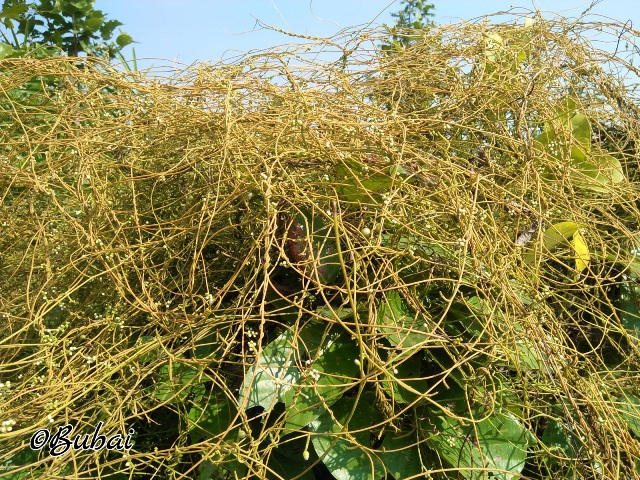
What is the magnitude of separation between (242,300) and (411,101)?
792 mm

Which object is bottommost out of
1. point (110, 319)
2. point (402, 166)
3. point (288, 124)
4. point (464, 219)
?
point (110, 319)

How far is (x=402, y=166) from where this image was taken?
1229 millimetres

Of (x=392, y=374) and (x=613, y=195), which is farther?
(x=613, y=195)

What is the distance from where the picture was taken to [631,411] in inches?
52.9

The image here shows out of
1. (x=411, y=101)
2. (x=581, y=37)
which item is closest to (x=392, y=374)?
(x=411, y=101)

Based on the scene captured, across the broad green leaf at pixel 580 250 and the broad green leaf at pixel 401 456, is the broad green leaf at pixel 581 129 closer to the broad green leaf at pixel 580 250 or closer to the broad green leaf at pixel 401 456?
the broad green leaf at pixel 580 250

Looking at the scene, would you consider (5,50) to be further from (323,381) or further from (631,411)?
(631,411)

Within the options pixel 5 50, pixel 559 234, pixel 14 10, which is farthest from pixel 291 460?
pixel 14 10

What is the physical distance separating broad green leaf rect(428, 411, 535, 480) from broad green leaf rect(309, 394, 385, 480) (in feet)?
0.37

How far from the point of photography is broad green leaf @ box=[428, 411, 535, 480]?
110 cm

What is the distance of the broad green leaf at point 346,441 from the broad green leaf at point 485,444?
113 mm

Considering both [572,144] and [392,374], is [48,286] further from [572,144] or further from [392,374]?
[572,144]

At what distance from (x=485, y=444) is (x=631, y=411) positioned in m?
0.43

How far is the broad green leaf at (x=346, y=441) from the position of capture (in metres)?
1.07
